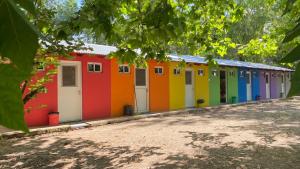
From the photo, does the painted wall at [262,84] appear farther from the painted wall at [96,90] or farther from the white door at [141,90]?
the painted wall at [96,90]

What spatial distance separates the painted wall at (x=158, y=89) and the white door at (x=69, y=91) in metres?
4.01

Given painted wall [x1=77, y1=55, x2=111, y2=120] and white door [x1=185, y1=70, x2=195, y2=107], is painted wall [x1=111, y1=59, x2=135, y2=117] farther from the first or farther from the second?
white door [x1=185, y1=70, x2=195, y2=107]

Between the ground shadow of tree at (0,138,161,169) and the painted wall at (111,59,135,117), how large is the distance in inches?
195

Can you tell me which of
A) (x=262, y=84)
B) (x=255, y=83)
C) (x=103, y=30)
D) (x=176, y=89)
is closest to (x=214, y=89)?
(x=176, y=89)

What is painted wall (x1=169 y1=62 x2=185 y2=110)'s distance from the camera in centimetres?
1652

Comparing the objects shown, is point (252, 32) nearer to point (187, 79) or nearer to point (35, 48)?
point (187, 79)

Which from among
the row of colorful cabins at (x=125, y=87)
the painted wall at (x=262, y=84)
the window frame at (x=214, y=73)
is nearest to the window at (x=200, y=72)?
the row of colorful cabins at (x=125, y=87)

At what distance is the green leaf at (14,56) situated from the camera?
1.00 feet

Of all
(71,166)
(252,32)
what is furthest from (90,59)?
(252,32)

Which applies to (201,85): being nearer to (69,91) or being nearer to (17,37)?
(69,91)

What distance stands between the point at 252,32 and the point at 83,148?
3175 cm

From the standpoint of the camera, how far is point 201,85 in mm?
18641

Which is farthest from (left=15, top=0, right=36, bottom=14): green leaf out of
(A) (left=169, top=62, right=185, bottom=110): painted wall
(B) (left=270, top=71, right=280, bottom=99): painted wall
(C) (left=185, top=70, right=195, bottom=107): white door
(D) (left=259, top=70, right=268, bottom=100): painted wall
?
(B) (left=270, top=71, right=280, bottom=99): painted wall

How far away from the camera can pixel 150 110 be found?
1540cm
